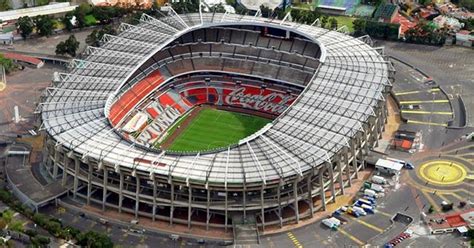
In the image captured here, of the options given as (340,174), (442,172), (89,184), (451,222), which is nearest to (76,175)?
(89,184)

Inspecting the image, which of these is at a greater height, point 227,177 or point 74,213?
point 227,177

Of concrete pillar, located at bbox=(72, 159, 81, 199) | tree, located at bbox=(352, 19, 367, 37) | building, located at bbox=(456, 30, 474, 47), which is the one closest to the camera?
concrete pillar, located at bbox=(72, 159, 81, 199)

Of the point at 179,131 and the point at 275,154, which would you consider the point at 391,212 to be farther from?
the point at 179,131

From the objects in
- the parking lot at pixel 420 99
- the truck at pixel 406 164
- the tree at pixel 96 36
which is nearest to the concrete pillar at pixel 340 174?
the truck at pixel 406 164

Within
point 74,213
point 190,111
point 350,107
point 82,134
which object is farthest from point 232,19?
point 74,213

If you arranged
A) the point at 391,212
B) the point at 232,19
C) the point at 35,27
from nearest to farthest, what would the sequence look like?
the point at 391,212, the point at 232,19, the point at 35,27

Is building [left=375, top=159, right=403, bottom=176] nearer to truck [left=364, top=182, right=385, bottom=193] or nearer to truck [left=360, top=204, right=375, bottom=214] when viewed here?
truck [left=364, top=182, right=385, bottom=193]

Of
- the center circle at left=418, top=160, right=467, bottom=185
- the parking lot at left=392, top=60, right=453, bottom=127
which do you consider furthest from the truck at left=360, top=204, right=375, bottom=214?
the parking lot at left=392, top=60, right=453, bottom=127
